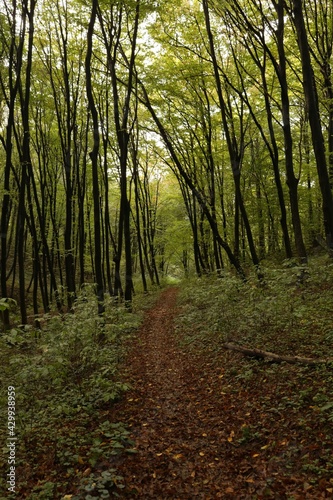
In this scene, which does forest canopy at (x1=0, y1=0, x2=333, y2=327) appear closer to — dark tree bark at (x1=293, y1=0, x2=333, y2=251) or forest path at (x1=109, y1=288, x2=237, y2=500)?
dark tree bark at (x1=293, y1=0, x2=333, y2=251)

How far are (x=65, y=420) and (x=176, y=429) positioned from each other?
1.82 metres

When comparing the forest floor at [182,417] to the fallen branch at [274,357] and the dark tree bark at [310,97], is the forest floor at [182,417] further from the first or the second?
A: the dark tree bark at [310,97]

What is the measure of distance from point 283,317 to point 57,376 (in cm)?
541

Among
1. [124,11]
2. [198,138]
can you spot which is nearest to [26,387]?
[124,11]

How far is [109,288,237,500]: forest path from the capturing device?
4004 mm

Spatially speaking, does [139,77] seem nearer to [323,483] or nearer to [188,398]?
Answer: [188,398]

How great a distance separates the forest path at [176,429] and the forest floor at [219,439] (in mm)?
13

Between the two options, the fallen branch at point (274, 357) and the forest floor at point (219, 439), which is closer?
the forest floor at point (219, 439)

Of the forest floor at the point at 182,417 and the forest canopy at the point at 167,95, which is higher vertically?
the forest canopy at the point at 167,95

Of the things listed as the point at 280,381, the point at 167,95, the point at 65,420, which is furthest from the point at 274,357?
the point at 167,95

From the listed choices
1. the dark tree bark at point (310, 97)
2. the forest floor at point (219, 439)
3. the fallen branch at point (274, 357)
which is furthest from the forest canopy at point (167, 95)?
the fallen branch at point (274, 357)

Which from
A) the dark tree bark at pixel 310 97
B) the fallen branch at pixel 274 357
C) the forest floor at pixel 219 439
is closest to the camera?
the forest floor at pixel 219 439

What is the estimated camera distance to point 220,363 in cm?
756

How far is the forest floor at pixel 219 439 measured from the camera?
3811 mm
